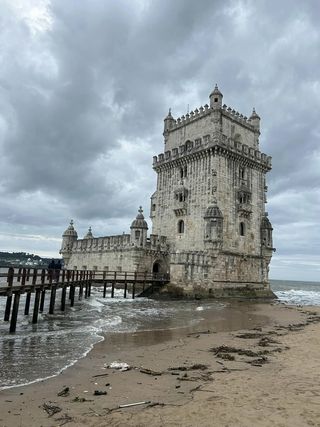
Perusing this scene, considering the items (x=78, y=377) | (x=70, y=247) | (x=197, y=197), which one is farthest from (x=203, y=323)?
(x=70, y=247)

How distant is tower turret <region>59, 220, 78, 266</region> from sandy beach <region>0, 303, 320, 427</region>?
38.0m

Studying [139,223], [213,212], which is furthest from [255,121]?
[139,223]

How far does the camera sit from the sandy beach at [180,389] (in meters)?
5.65

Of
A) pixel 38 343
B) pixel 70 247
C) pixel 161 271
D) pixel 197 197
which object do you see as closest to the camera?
pixel 38 343

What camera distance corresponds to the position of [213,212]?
32312 millimetres

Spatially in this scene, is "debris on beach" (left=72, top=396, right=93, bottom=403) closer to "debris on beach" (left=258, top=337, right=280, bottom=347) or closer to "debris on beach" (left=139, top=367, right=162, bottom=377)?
"debris on beach" (left=139, top=367, right=162, bottom=377)

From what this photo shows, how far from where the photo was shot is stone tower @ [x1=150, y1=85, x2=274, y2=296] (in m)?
32.2

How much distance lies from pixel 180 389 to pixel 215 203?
26.7 metres

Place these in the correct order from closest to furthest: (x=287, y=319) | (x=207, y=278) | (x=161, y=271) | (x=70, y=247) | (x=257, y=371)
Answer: (x=257, y=371)
(x=287, y=319)
(x=207, y=278)
(x=161, y=271)
(x=70, y=247)

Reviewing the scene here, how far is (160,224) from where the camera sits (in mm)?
38906

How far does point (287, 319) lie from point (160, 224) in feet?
68.5

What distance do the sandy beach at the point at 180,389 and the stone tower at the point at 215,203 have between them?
66.7ft

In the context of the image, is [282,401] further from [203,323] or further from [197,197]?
[197,197]

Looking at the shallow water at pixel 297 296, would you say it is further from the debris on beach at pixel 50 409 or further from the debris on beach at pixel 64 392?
the debris on beach at pixel 50 409
